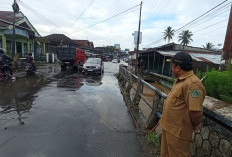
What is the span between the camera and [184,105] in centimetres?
177

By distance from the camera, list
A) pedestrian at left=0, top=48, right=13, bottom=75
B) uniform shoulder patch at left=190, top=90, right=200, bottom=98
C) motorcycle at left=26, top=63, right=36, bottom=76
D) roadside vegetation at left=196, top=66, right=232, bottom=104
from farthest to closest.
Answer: motorcycle at left=26, top=63, right=36, bottom=76 → pedestrian at left=0, top=48, right=13, bottom=75 → roadside vegetation at left=196, top=66, right=232, bottom=104 → uniform shoulder patch at left=190, top=90, right=200, bottom=98

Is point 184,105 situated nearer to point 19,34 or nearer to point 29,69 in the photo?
point 29,69

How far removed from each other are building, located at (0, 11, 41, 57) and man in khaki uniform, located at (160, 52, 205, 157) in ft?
58.8

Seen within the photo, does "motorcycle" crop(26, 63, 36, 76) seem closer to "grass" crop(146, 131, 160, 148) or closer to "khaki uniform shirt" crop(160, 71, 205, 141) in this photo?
"grass" crop(146, 131, 160, 148)

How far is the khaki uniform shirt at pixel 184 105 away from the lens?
164 centimetres

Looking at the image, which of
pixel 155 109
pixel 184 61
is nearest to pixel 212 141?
pixel 184 61

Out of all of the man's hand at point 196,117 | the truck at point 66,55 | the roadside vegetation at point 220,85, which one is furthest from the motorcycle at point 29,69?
the man's hand at point 196,117

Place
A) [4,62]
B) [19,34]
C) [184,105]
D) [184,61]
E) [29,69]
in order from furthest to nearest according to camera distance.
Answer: [19,34], [29,69], [4,62], [184,61], [184,105]

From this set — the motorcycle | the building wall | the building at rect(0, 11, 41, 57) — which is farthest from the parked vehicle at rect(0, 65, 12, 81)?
the building wall

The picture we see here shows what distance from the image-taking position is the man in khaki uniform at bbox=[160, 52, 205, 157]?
1.65 m

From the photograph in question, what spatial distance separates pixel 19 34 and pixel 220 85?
21029 mm

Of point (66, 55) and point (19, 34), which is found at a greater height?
point (19, 34)

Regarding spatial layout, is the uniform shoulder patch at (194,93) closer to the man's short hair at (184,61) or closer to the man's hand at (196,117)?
the man's hand at (196,117)

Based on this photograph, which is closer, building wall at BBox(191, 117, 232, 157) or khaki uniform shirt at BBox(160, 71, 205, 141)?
khaki uniform shirt at BBox(160, 71, 205, 141)
